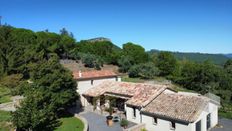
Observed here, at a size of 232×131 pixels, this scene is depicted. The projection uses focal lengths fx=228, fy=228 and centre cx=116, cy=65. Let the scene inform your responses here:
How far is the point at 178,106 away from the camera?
24.6 meters

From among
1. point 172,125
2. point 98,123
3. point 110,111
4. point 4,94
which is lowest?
point 98,123

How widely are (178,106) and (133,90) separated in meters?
7.87

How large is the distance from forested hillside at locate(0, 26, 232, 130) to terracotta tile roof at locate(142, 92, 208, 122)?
952cm

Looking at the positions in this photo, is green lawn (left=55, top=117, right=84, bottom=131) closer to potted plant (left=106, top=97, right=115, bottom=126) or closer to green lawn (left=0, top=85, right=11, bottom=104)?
potted plant (left=106, top=97, right=115, bottom=126)

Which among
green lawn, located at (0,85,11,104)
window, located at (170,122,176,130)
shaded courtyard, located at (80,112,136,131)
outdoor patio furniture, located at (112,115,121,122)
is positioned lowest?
shaded courtyard, located at (80,112,136,131)

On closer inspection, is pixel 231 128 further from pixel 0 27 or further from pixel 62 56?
pixel 62 56

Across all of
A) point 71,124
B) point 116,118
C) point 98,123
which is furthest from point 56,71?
point 116,118

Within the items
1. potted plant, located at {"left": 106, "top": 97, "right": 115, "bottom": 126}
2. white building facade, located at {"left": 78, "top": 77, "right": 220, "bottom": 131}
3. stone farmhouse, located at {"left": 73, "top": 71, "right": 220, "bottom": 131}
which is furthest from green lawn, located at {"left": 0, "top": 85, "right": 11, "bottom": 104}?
white building facade, located at {"left": 78, "top": 77, "right": 220, "bottom": 131}

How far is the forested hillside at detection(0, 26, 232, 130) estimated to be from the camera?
941 inches

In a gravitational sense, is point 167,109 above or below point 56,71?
below

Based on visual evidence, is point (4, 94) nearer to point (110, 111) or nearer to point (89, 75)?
point (89, 75)

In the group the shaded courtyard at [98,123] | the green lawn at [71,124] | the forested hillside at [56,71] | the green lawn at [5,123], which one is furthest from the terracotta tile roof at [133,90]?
the green lawn at [5,123]

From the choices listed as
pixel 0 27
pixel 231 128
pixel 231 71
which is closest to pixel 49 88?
pixel 231 128

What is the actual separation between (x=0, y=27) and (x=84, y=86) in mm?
27630
